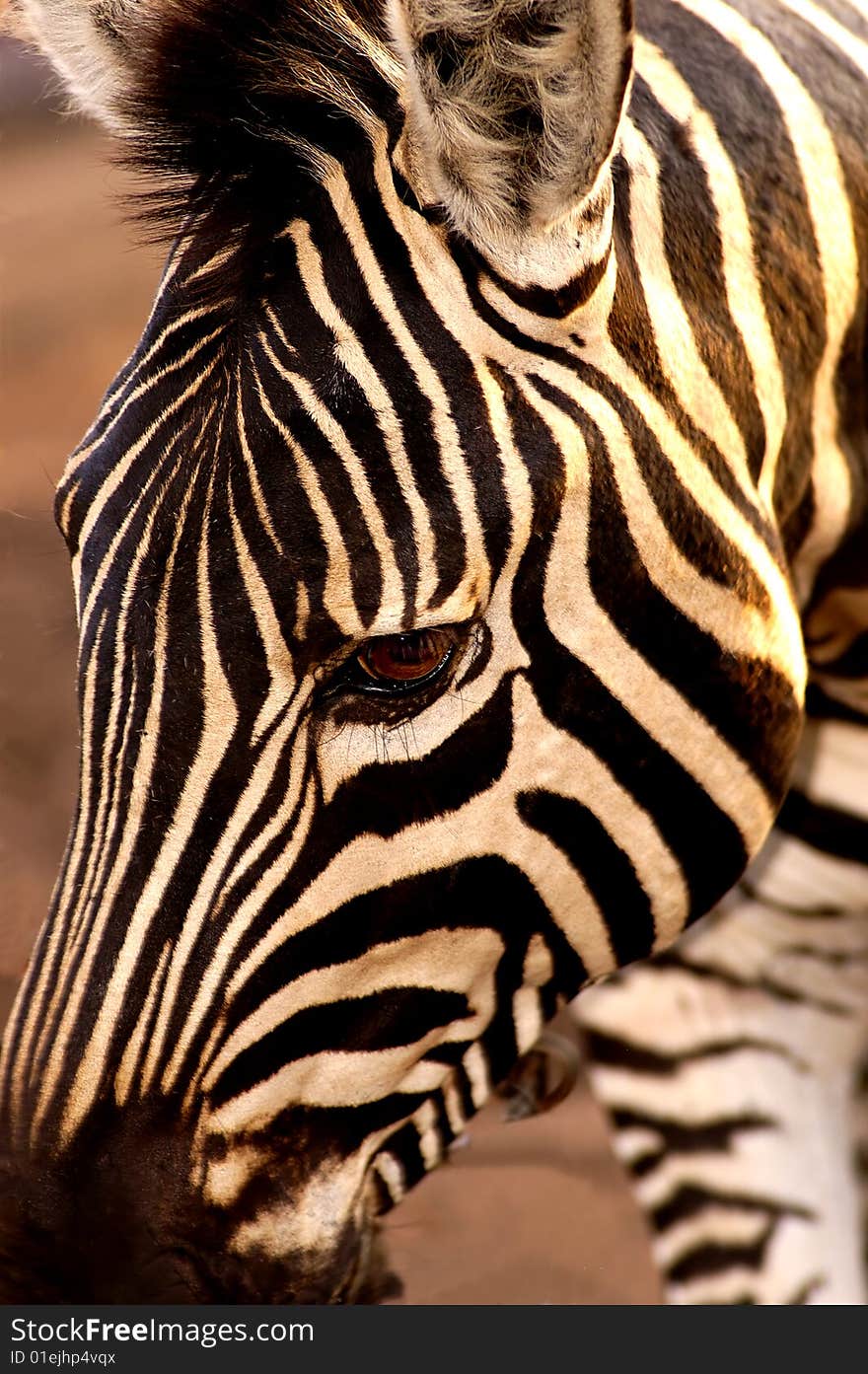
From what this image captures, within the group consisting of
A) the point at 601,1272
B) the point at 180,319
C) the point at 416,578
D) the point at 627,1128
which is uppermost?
the point at 180,319

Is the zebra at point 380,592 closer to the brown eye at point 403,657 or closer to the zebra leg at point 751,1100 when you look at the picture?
the brown eye at point 403,657

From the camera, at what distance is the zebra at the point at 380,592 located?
1.34m

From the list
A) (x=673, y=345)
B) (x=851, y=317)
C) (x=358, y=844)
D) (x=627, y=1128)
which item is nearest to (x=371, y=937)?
(x=358, y=844)

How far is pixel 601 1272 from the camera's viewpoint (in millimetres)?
4090

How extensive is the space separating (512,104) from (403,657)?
59cm

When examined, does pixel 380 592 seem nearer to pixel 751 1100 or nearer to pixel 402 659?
pixel 402 659

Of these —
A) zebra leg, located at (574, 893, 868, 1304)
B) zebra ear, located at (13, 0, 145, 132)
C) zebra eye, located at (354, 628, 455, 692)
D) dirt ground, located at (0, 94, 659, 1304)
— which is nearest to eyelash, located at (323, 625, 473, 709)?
zebra eye, located at (354, 628, 455, 692)

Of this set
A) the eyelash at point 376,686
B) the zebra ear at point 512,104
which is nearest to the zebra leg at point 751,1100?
the eyelash at point 376,686

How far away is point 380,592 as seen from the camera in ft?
4.32

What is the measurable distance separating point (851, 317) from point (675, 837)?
78 centimetres

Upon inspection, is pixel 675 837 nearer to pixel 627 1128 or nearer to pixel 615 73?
pixel 615 73

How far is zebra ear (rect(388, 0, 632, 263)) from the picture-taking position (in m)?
1.19

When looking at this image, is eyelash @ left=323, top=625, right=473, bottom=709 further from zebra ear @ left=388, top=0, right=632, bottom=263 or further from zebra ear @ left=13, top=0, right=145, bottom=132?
zebra ear @ left=13, top=0, right=145, bottom=132

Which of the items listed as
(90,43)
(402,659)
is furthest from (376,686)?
(90,43)
